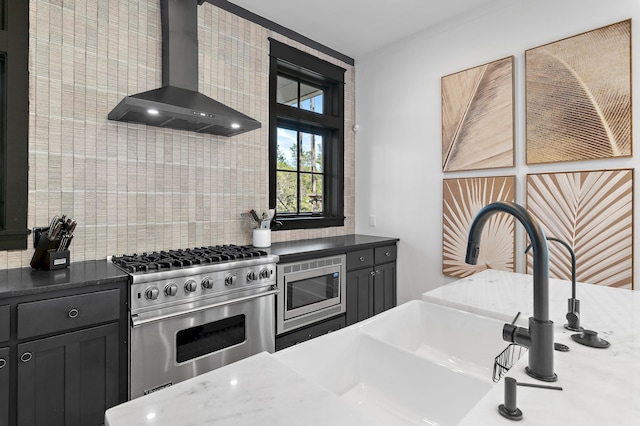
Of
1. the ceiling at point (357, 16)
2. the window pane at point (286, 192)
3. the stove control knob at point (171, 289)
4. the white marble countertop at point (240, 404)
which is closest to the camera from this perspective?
the white marble countertop at point (240, 404)

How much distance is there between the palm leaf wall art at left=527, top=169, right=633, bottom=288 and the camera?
2119 millimetres

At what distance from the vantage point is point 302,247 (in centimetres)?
277

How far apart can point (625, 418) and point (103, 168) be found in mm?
2601

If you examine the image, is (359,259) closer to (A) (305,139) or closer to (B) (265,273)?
(B) (265,273)

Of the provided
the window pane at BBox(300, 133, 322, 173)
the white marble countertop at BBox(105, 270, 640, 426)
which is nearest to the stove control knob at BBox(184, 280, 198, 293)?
the white marble countertop at BBox(105, 270, 640, 426)

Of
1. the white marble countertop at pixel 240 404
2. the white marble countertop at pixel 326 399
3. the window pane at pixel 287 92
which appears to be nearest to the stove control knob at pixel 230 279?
the white marble countertop at pixel 326 399

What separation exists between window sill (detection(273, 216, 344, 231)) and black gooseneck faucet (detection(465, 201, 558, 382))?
8.24 ft

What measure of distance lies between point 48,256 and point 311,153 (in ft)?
8.06

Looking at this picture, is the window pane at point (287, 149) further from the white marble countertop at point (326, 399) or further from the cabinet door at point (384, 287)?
the white marble countertop at point (326, 399)

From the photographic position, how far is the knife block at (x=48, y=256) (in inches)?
71.4

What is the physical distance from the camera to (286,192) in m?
3.38

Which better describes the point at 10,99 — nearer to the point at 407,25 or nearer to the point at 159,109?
the point at 159,109

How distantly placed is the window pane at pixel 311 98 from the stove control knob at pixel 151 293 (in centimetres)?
237

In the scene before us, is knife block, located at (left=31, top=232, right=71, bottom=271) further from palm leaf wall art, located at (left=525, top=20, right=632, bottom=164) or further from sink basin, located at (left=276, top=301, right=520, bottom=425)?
palm leaf wall art, located at (left=525, top=20, right=632, bottom=164)
